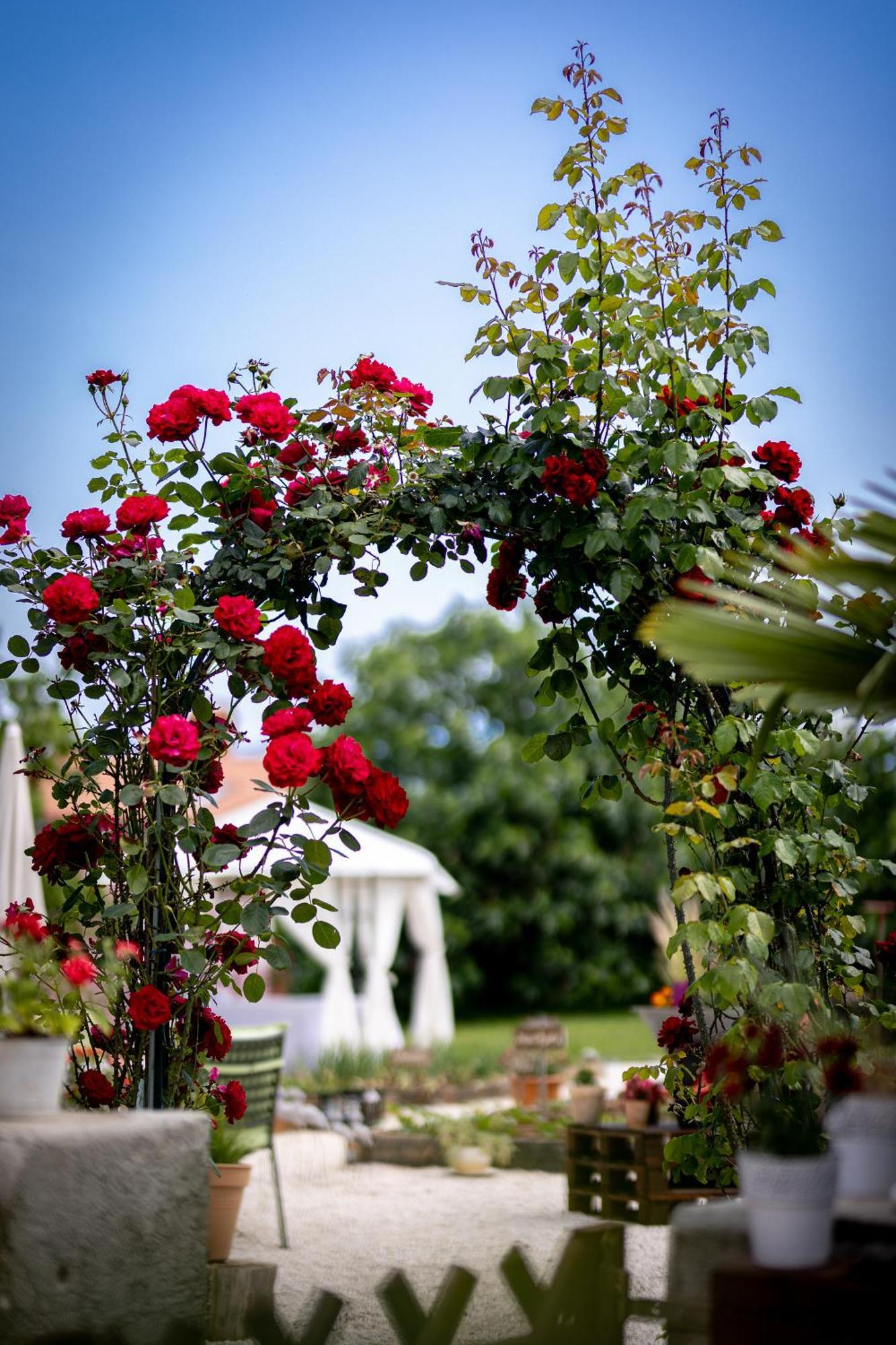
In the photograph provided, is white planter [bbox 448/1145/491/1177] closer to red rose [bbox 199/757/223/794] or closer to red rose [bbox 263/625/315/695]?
red rose [bbox 199/757/223/794]

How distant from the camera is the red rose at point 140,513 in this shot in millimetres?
2885

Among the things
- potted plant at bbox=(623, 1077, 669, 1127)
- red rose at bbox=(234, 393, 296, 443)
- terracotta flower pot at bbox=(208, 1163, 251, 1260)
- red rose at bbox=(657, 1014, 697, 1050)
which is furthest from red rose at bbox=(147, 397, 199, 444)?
potted plant at bbox=(623, 1077, 669, 1127)

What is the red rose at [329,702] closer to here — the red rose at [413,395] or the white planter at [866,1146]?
the red rose at [413,395]

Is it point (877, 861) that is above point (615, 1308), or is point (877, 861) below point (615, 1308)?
above

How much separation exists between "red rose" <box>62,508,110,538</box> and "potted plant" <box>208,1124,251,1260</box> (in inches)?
82.3

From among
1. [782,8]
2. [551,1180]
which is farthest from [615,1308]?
[782,8]

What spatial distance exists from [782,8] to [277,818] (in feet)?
33.2

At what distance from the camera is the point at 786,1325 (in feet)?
5.12

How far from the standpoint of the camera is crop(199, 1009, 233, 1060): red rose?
9.39 ft

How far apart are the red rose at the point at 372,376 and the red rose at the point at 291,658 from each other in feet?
2.30

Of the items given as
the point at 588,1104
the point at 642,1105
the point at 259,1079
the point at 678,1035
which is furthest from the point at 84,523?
the point at 588,1104

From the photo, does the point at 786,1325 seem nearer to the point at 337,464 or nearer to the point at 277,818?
the point at 277,818

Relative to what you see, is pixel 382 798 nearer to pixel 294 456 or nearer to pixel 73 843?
pixel 73 843

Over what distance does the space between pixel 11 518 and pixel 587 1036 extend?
14248 mm
